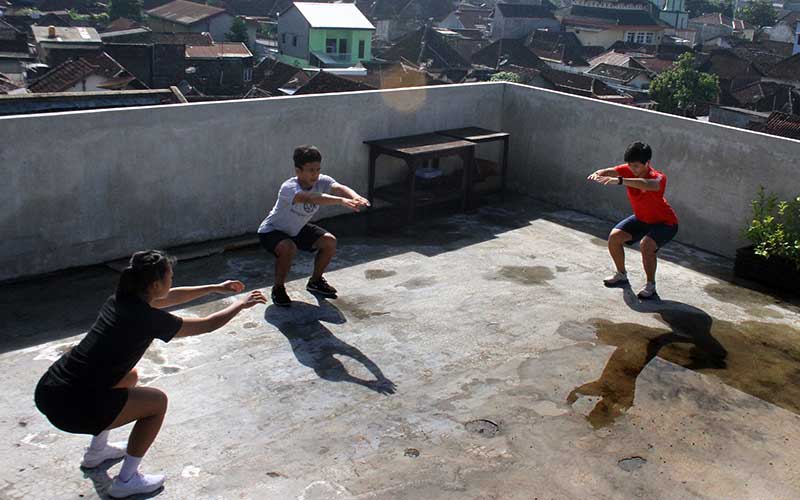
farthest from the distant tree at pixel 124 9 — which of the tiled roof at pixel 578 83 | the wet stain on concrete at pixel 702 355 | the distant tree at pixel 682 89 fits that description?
the wet stain on concrete at pixel 702 355

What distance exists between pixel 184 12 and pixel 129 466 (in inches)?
2410

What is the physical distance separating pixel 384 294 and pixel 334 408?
1941 millimetres

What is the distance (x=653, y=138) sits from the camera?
28.0 feet

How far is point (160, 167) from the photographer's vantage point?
7156 mm

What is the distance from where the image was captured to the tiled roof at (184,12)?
58094mm

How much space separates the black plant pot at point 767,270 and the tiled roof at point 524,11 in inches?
2546

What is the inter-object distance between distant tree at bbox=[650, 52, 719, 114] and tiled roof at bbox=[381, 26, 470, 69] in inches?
569

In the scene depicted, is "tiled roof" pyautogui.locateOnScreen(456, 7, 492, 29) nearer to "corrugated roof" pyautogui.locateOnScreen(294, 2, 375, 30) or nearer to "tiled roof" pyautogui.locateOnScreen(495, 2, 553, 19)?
"tiled roof" pyautogui.locateOnScreen(495, 2, 553, 19)

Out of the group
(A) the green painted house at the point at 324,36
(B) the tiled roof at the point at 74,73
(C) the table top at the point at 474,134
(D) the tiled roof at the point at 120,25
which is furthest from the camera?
(D) the tiled roof at the point at 120,25

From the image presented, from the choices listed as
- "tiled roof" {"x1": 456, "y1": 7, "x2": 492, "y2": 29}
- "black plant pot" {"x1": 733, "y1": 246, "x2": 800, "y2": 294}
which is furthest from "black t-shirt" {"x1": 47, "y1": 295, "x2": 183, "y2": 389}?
"tiled roof" {"x1": 456, "y1": 7, "x2": 492, "y2": 29}

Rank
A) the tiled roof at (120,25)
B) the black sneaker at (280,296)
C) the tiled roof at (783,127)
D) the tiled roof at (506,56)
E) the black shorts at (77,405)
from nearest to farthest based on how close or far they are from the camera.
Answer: the black shorts at (77,405)
the black sneaker at (280,296)
the tiled roof at (783,127)
the tiled roof at (120,25)
the tiled roof at (506,56)

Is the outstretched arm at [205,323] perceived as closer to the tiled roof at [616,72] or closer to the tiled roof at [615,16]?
the tiled roof at [616,72]

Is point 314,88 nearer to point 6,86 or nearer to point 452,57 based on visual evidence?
point 6,86

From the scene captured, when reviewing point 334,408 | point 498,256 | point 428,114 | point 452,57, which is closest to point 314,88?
point 428,114
